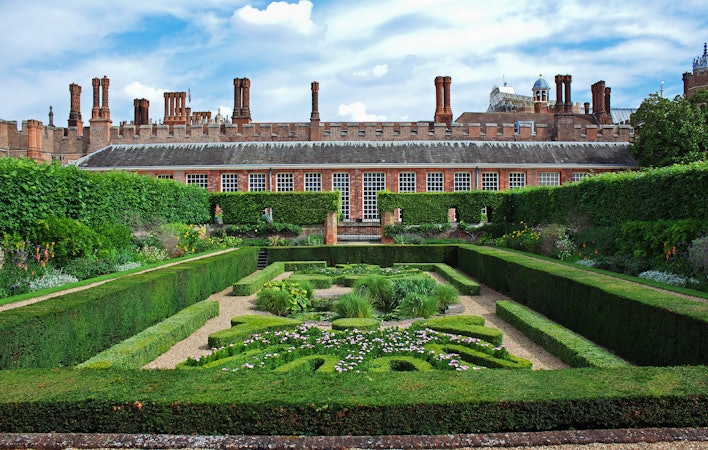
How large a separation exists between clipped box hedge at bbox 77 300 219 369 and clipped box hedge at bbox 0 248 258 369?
0.21 metres

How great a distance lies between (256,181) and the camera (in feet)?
99.0

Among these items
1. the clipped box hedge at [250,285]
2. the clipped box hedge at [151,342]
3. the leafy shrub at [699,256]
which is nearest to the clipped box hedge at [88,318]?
the clipped box hedge at [151,342]

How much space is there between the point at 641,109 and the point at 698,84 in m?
25.4

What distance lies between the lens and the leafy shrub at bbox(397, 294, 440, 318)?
30.0 feet

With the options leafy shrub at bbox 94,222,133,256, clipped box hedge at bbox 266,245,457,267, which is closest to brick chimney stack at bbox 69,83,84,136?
clipped box hedge at bbox 266,245,457,267

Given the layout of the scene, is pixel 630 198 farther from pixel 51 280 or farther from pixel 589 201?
pixel 51 280

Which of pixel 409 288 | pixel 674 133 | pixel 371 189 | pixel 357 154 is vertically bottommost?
pixel 409 288

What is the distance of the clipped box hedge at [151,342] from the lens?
596 cm

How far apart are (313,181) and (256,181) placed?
121 inches

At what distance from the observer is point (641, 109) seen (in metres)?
30.3

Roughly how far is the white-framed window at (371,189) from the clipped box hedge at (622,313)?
19562 millimetres

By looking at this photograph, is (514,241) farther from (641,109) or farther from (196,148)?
(196,148)


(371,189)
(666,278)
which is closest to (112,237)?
(666,278)

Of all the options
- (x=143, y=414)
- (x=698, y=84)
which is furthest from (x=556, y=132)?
(x=143, y=414)
